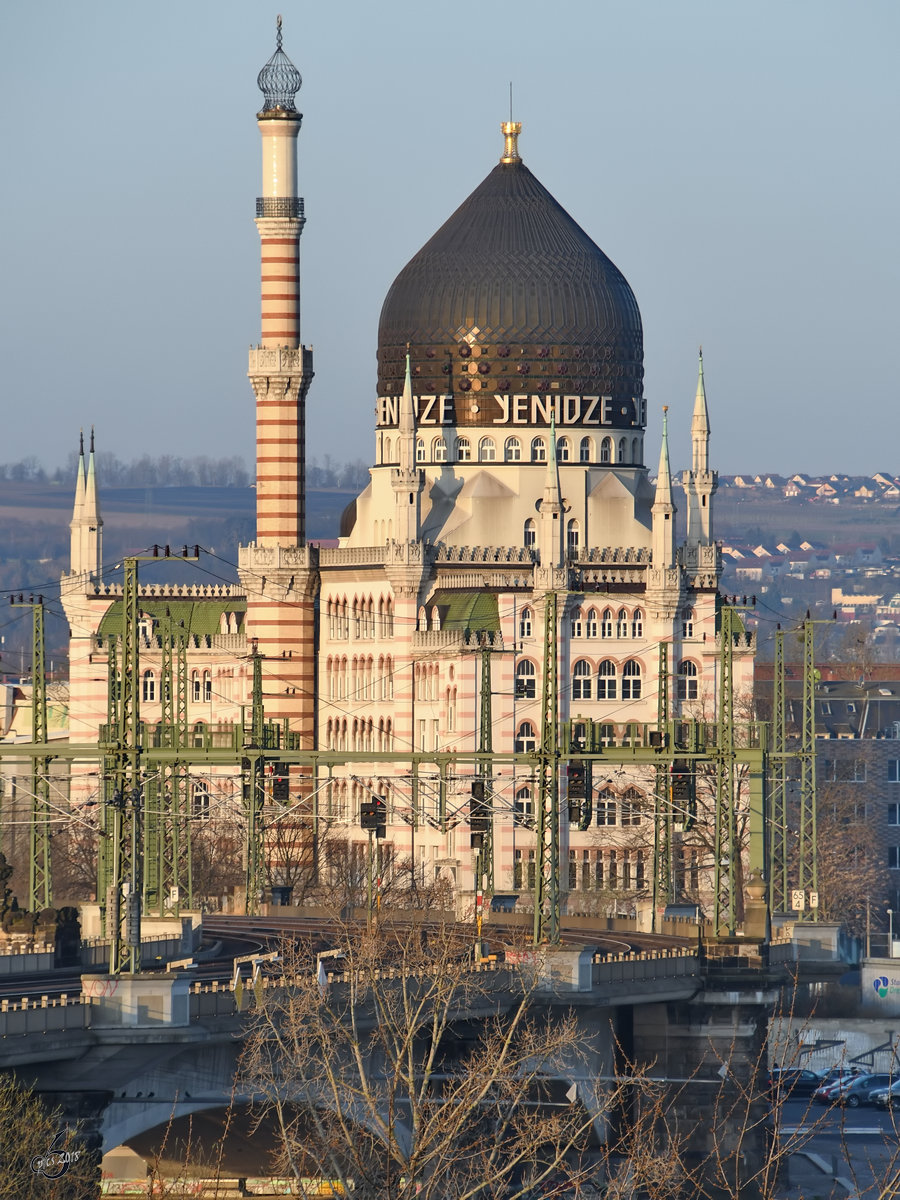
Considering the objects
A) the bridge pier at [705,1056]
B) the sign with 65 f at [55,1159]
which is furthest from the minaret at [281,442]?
the sign with 65 f at [55,1159]

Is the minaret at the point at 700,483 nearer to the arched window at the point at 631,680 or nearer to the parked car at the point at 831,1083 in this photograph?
the arched window at the point at 631,680

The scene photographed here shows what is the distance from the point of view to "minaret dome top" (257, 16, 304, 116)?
174250 millimetres

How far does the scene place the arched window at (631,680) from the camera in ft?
554

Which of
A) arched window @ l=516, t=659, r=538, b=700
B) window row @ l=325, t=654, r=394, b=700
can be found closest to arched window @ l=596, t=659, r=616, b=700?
arched window @ l=516, t=659, r=538, b=700

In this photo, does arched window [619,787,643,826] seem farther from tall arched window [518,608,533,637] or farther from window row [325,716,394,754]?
window row [325,716,394,754]

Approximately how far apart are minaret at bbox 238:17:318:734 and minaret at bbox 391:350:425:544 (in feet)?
14.4

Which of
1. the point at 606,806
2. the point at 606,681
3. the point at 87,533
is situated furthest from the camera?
the point at 87,533

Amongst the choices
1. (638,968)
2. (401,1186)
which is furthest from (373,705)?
(401,1186)

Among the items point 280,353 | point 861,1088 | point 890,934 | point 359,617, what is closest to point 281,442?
point 280,353

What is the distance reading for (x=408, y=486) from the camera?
17112cm

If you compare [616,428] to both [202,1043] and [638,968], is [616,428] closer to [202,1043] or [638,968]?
[638,968]

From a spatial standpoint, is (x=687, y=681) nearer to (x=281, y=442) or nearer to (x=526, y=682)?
(x=526, y=682)

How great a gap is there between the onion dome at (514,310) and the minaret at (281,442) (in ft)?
27.3

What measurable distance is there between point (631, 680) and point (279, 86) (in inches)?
1197
